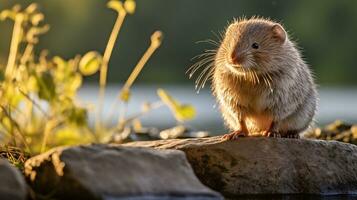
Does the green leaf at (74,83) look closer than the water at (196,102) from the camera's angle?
Yes

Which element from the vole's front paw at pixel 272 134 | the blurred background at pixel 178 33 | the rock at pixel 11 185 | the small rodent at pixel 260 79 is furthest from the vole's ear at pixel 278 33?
the blurred background at pixel 178 33

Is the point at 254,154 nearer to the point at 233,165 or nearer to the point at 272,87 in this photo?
the point at 233,165

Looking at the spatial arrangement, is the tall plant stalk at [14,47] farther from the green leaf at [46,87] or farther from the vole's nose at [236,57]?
the vole's nose at [236,57]

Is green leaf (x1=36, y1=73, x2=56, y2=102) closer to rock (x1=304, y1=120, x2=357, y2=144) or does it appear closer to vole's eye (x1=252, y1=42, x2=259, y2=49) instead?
vole's eye (x1=252, y1=42, x2=259, y2=49)

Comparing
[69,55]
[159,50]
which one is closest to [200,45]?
[159,50]

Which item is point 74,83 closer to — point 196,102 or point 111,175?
point 111,175

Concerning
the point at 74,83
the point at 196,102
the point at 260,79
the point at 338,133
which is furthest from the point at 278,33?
the point at 196,102

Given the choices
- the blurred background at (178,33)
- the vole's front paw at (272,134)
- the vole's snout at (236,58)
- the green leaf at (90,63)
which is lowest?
the blurred background at (178,33)

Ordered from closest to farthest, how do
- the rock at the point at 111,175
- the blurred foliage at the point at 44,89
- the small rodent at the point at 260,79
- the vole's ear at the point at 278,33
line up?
1. the rock at the point at 111,175
2. the small rodent at the point at 260,79
3. the vole's ear at the point at 278,33
4. the blurred foliage at the point at 44,89
